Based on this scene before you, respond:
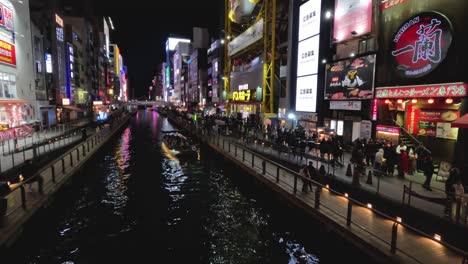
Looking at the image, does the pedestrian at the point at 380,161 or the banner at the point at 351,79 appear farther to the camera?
the banner at the point at 351,79

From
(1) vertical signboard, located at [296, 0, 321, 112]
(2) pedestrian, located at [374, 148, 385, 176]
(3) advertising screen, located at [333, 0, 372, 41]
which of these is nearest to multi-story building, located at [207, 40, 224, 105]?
(1) vertical signboard, located at [296, 0, 321, 112]

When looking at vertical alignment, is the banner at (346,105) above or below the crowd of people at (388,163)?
above

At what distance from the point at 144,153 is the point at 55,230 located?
20.7 meters

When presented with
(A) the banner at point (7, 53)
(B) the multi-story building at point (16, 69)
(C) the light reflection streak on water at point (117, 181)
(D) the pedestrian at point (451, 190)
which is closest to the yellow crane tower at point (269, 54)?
(C) the light reflection streak on water at point (117, 181)

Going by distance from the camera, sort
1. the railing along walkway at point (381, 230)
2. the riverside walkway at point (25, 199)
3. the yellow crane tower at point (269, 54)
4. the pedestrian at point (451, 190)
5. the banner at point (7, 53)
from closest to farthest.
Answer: the railing along walkway at point (381, 230)
the pedestrian at point (451, 190)
the riverside walkway at point (25, 199)
the banner at point (7, 53)
the yellow crane tower at point (269, 54)

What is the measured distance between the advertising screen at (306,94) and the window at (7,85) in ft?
113

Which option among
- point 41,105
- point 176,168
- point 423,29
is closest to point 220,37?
point 41,105

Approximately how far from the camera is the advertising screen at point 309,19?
102 ft

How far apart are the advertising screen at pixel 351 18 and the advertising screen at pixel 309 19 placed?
3873mm

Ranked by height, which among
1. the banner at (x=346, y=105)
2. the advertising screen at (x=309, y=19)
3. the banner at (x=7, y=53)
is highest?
the advertising screen at (x=309, y=19)

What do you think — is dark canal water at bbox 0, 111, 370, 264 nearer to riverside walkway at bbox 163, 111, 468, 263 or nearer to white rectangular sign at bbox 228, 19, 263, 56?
riverside walkway at bbox 163, 111, 468, 263

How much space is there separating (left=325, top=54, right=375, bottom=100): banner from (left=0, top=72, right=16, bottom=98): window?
117ft

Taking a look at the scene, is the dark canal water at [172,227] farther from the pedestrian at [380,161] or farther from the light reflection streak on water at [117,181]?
the pedestrian at [380,161]

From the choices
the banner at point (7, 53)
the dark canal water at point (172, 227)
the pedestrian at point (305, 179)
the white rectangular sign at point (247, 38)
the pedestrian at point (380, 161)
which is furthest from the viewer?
the white rectangular sign at point (247, 38)
